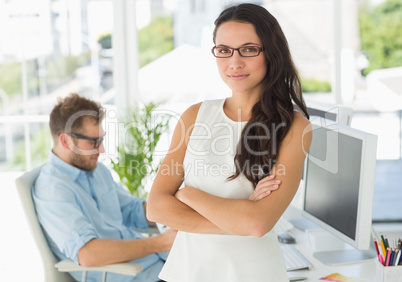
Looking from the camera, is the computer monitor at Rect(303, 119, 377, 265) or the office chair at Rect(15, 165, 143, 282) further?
the office chair at Rect(15, 165, 143, 282)

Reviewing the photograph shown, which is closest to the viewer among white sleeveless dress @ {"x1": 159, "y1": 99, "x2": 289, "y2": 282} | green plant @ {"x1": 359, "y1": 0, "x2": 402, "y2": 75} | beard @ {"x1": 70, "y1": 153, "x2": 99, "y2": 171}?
white sleeveless dress @ {"x1": 159, "y1": 99, "x2": 289, "y2": 282}

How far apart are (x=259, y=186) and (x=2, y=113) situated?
413cm

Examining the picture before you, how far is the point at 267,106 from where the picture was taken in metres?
1.56

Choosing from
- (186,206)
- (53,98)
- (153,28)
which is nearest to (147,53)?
(153,28)

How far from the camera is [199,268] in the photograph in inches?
60.1

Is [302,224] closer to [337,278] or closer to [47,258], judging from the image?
[337,278]

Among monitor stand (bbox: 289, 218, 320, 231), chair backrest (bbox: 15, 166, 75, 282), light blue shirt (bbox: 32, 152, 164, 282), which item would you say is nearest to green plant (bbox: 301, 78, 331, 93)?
A: monitor stand (bbox: 289, 218, 320, 231)

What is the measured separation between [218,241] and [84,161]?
1200mm

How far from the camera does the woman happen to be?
59.5 inches

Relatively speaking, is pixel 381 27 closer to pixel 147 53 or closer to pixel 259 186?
pixel 147 53

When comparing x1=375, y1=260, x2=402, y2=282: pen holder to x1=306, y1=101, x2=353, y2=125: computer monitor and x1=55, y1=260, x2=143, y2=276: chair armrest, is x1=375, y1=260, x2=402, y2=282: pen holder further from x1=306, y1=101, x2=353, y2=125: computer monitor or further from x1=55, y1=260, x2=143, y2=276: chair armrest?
x1=55, y1=260, x2=143, y2=276: chair armrest

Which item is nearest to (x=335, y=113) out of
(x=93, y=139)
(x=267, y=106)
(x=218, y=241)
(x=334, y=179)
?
(x=334, y=179)

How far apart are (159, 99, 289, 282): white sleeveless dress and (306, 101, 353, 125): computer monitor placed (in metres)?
0.85

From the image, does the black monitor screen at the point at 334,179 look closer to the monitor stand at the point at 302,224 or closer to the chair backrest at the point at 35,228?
the monitor stand at the point at 302,224
